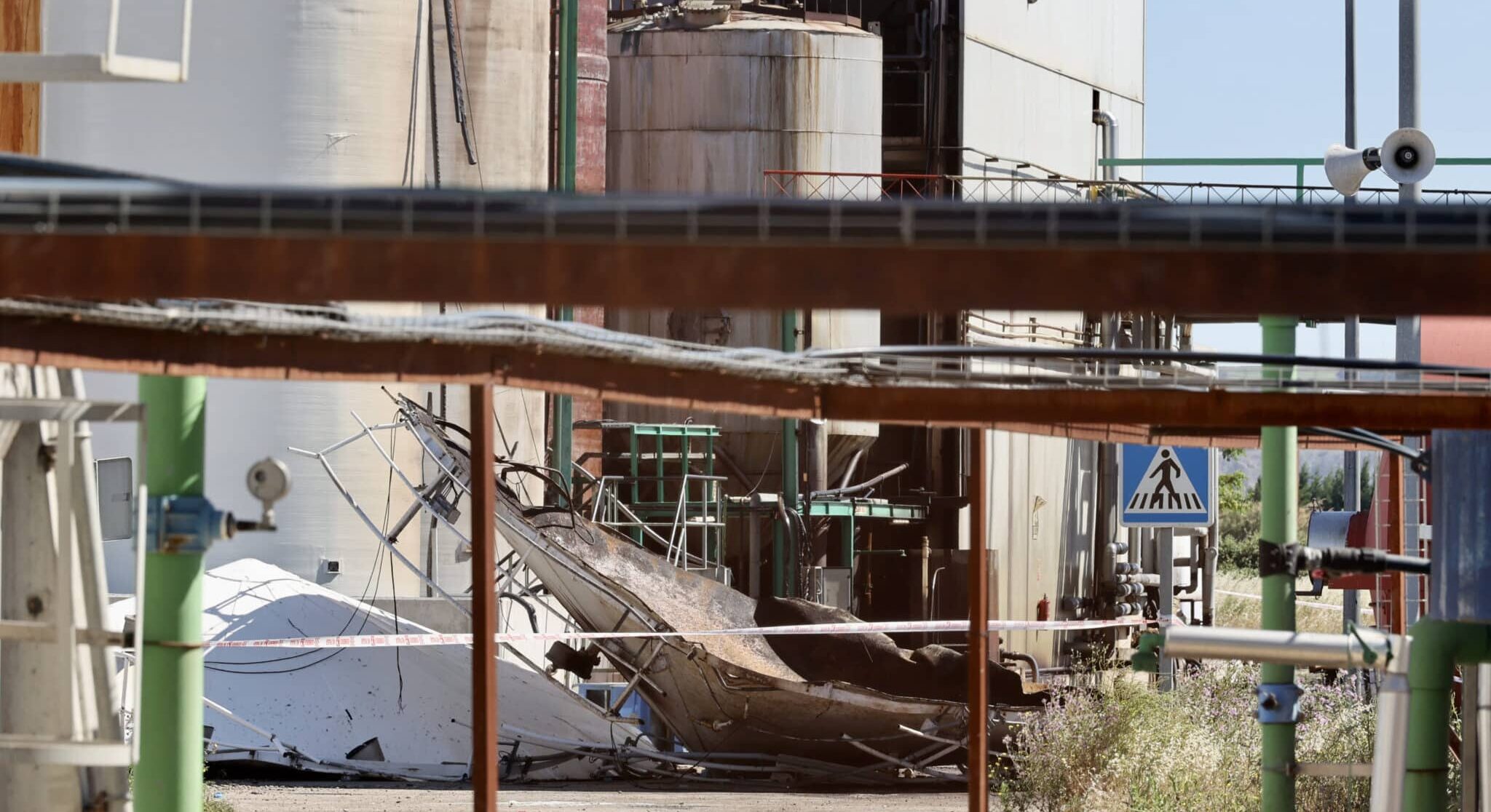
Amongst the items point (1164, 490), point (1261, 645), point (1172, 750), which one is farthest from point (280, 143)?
point (1261, 645)

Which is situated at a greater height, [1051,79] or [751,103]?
[1051,79]

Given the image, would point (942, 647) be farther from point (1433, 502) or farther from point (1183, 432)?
point (1433, 502)

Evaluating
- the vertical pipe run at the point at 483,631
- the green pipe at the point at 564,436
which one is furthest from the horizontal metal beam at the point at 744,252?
the green pipe at the point at 564,436

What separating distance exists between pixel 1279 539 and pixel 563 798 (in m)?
7.41

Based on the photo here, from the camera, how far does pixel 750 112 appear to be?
27562mm

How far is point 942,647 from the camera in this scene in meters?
17.9

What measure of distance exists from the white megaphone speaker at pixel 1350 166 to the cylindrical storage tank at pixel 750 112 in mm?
13579

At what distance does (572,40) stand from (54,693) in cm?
1820

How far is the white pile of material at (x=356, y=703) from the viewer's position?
1519cm

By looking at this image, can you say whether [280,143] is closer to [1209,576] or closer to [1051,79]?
[1209,576]

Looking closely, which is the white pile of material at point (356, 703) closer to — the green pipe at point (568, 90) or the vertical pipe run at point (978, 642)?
the vertical pipe run at point (978, 642)

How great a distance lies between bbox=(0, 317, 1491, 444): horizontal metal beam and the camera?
5.36m

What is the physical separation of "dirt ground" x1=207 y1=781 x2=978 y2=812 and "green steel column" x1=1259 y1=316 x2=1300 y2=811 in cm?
609

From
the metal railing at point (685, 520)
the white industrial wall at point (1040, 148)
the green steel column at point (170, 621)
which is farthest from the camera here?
the white industrial wall at point (1040, 148)
